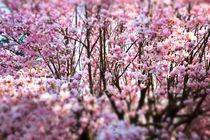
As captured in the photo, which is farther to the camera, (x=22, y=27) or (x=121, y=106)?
(x=22, y=27)

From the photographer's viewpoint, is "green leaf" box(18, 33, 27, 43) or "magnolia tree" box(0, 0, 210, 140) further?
"green leaf" box(18, 33, 27, 43)

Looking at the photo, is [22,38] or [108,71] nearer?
[108,71]

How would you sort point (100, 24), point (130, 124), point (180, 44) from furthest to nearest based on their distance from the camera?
point (180, 44)
point (100, 24)
point (130, 124)

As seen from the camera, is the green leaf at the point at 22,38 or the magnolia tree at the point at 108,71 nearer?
the magnolia tree at the point at 108,71

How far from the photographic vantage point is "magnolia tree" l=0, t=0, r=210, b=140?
9.00m

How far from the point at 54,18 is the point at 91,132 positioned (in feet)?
18.1

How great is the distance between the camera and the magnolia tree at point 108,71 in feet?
29.5

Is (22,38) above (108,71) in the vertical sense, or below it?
above

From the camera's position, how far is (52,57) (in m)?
16.6

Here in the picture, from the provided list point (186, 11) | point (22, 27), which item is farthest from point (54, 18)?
point (186, 11)

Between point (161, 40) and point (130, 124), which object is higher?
point (161, 40)

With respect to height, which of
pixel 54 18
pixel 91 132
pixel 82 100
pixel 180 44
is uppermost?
pixel 54 18

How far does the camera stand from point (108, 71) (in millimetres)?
16234

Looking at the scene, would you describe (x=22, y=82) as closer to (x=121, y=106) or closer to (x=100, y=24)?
(x=100, y=24)
